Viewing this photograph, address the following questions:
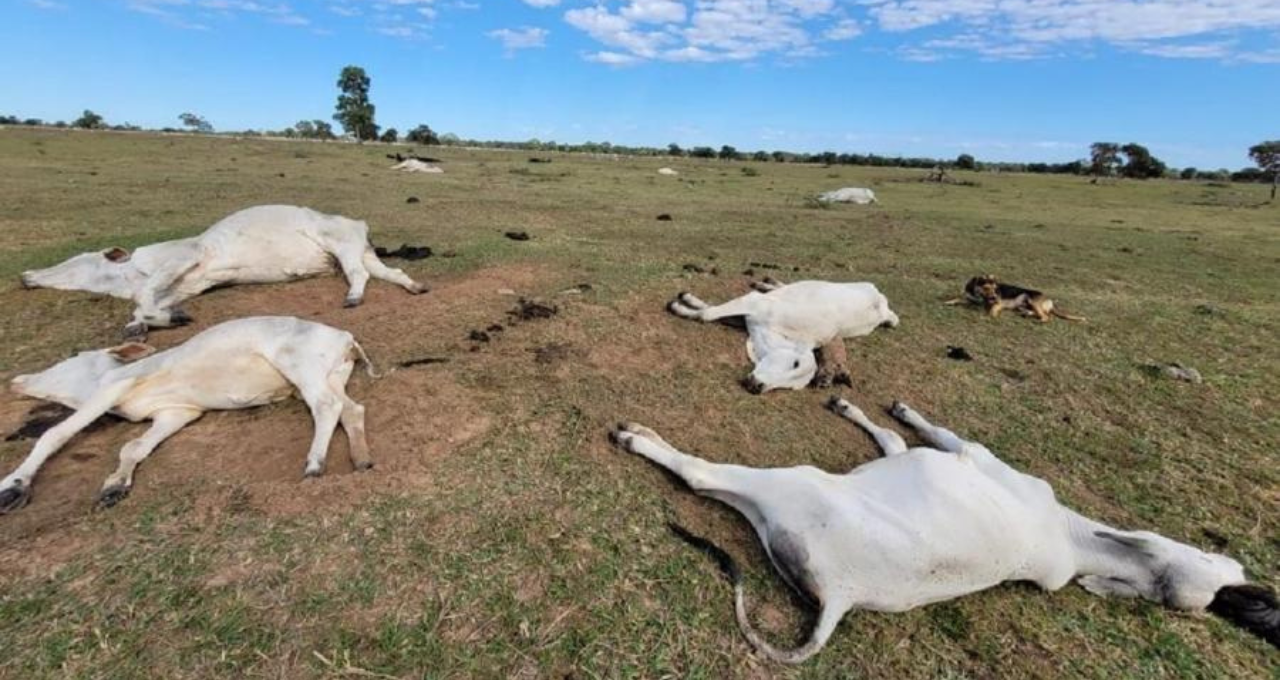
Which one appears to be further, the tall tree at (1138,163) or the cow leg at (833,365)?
the tall tree at (1138,163)

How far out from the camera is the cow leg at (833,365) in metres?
5.76

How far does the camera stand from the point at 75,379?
14.0 ft

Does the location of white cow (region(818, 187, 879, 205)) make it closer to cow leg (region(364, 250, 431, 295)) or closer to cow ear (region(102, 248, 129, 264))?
cow leg (region(364, 250, 431, 295))

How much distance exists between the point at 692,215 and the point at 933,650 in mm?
14495

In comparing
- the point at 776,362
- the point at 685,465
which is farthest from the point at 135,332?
the point at 776,362

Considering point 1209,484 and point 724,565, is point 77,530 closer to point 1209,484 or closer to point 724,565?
point 724,565

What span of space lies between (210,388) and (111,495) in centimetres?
92

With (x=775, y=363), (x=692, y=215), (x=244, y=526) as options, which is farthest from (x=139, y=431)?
(x=692, y=215)

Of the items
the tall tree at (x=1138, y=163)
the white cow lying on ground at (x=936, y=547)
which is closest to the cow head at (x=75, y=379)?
the white cow lying on ground at (x=936, y=547)

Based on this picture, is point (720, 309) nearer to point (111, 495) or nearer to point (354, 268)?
point (354, 268)

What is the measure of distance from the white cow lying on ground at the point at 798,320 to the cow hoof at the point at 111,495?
13.5ft

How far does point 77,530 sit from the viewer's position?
10.7 feet

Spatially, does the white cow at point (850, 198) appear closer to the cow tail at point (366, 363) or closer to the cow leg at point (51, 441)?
the cow tail at point (366, 363)

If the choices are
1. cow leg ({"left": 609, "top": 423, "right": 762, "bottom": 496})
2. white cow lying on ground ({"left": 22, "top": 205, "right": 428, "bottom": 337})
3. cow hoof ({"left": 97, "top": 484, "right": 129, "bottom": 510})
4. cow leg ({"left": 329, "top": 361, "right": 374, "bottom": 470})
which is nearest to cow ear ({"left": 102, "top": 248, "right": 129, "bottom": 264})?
white cow lying on ground ({"left": 22, "top": 205, "right": 428, "bottom": 337})
